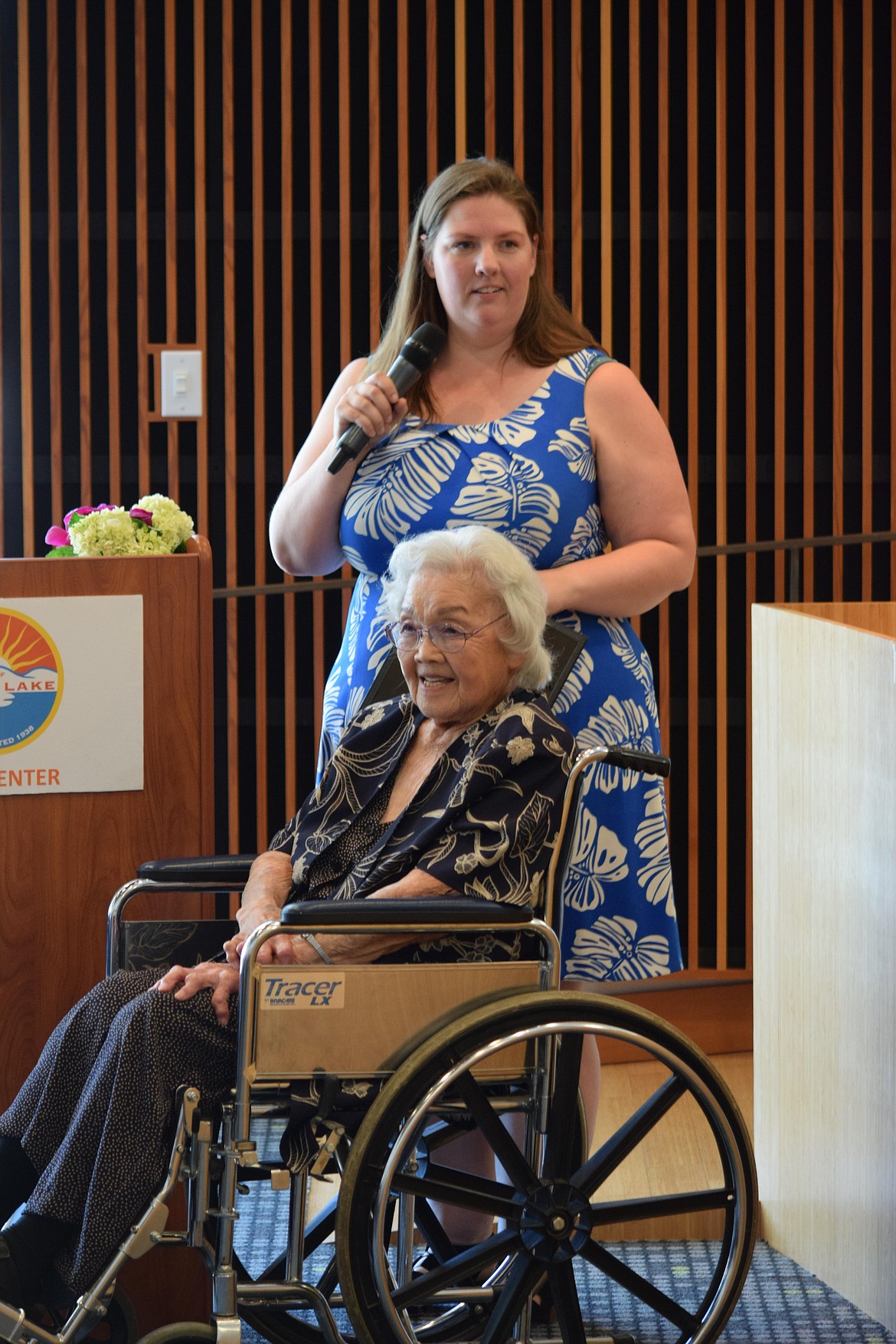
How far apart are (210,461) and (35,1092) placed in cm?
272

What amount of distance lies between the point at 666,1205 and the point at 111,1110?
2.40ft

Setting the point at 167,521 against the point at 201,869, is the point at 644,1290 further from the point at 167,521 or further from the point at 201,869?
the point at 167,521

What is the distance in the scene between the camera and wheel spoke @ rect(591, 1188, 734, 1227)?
208 cm

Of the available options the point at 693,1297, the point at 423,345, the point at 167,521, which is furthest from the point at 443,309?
the point at 693,1297

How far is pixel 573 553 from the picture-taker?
254cm

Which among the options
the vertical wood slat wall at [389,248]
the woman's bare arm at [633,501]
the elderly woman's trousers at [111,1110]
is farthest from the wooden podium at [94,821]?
the vertical wood slat wall at [389,248]

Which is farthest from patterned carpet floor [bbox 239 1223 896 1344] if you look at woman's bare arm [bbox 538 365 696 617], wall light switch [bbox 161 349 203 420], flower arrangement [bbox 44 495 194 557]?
wall light switch [bbox 161 349 203 420]

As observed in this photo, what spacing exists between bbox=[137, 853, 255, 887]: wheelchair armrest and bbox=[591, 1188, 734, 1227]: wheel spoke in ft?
2.40

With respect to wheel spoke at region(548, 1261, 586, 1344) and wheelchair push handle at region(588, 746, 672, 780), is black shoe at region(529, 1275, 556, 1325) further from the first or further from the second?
wheelchair push handle at region(588, 746, 672, 780)

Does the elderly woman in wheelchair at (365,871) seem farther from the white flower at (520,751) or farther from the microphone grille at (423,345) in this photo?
the microphone grille at (423,345)

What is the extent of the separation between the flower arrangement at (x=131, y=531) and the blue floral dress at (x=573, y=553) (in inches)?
11.7

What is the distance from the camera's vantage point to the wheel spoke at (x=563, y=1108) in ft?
6.82

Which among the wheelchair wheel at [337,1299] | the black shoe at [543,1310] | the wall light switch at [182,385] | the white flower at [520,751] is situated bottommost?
the black shoe at [543,1310]

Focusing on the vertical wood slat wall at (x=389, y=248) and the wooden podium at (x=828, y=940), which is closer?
the wooden podium at (x=828, y=940)
